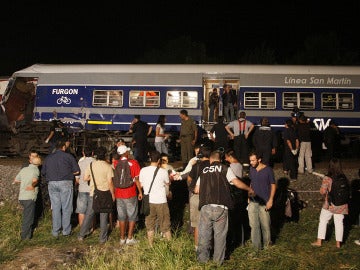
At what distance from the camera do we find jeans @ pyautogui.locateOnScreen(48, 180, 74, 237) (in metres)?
8.86

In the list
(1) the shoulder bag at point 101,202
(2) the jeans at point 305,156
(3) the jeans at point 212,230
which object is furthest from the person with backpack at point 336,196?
(2) the jeans at point 305,156

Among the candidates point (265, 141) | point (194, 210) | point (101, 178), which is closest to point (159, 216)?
point (194, 210)

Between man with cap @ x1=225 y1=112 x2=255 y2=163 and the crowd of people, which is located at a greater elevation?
man with cap @ x1=225 y1=112 x2=255 y2=163

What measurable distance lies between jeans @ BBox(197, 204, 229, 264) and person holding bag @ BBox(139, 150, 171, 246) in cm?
105

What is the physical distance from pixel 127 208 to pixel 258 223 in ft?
7.90

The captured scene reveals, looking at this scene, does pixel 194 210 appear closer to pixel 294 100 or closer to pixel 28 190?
pixel 28 190

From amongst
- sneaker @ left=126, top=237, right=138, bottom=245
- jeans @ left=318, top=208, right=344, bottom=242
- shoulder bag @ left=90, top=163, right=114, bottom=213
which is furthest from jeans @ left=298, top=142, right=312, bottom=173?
shoulder bag @ left=90, top=163, right=114, bottom=213

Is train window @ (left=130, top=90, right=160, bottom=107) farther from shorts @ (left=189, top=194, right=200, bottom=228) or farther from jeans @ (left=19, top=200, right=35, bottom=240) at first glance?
shorts @ (left=189, top=194, right=200, bottom=228)

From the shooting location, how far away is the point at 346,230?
30.3 ft

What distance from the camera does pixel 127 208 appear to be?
824 centimetres

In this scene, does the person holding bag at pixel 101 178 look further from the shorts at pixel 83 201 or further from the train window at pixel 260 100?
the train window at pixel 260 100

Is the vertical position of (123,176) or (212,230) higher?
(123,176)

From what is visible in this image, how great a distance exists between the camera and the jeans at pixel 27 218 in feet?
28.7

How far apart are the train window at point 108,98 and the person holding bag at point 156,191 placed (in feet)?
28.1
